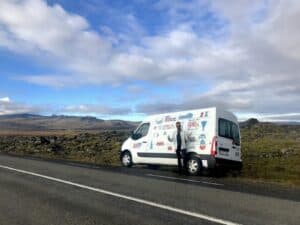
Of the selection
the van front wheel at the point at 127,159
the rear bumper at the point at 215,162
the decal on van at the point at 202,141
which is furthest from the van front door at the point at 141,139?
the rear bumper at the point at 215,162

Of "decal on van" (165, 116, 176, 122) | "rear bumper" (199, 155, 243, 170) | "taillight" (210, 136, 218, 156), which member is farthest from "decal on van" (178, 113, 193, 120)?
"rear bumper" (199, 155, 243, 170)

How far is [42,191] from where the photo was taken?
10695mm

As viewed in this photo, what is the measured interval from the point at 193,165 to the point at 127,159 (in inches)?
165

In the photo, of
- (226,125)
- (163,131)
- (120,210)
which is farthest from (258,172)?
(120,210)

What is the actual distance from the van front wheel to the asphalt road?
691 centimetres

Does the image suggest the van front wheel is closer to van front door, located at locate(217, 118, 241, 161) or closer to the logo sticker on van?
the logo sticker on van

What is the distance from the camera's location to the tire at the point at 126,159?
20039mm

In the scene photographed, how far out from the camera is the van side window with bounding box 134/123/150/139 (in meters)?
19.3

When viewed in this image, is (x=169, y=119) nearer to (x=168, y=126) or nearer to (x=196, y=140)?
(x=168, y=126)

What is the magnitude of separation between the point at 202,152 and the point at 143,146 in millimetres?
3366

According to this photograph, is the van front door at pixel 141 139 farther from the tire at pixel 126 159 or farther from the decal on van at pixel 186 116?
the decal on van at pixel 186 116

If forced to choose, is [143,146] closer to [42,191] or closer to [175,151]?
[175,151]

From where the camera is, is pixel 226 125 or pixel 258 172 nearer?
pixel 226 125

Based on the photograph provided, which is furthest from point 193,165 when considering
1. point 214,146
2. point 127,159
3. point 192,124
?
point 127,159
